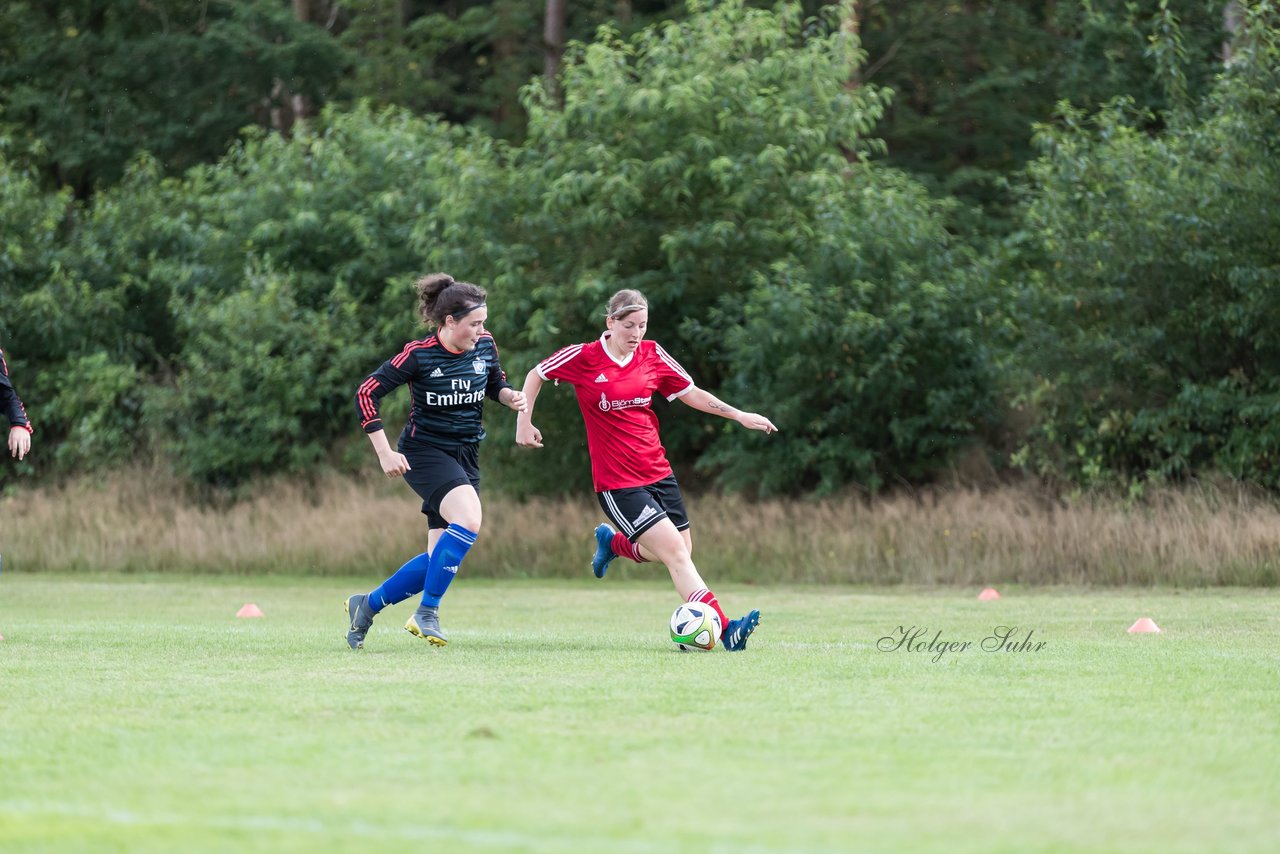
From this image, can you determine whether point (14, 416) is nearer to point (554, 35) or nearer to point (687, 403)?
point (687, 403)

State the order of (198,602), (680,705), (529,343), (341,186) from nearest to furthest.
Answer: (680,705) → (198,602) → (529,343) → (341,186)

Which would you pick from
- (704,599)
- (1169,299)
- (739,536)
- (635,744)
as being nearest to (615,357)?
(704,599)

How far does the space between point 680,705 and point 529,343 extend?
1617 cm

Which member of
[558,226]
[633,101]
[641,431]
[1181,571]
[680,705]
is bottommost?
[1181,571]

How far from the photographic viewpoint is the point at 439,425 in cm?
967

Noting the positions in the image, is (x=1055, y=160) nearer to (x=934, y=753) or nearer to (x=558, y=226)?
(x=558, y=226)

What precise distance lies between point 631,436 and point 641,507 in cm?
43

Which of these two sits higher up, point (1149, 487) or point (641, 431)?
point (641, 431)

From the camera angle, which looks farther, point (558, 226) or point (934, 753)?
point (558, 226)

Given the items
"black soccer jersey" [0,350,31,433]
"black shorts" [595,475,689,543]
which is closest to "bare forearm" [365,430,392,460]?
"black shorts" [595,475,689,543]

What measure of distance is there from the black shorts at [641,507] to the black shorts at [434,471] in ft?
2.60

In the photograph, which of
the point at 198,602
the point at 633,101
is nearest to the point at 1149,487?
the point at 633,101

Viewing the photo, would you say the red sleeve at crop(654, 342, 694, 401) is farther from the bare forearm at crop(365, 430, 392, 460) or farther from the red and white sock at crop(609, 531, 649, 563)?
the bare forearm at crop(365, 430, 392, 460)

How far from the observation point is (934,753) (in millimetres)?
5777
